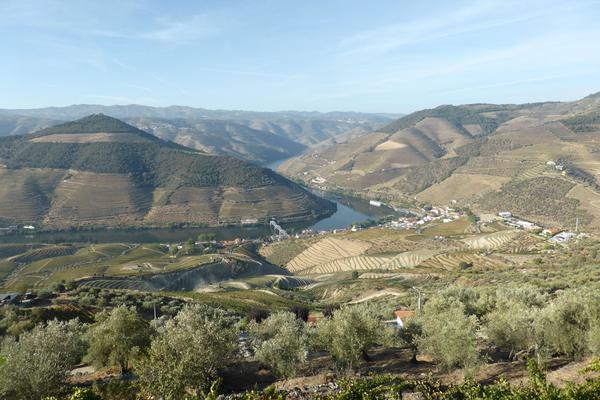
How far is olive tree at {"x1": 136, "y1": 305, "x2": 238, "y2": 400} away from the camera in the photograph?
60.5ft

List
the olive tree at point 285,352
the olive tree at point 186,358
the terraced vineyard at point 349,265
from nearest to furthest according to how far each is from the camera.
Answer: the olive tree at point 186,358, the olive tree at point 285,352, the terraced vineyard at point 349,265

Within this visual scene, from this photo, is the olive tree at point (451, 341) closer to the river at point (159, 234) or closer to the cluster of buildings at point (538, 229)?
the cluster of buildings at point (538, 229)

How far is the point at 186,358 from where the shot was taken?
19.2 meters

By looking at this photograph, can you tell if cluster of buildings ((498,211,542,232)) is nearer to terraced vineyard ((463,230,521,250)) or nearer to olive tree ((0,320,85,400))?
terraced vineyard ((463,230,521,250))

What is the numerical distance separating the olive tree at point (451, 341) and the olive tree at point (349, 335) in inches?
111

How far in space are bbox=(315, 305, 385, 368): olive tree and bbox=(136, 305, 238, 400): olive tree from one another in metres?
5.35

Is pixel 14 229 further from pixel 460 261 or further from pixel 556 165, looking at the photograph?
pixel 556 165

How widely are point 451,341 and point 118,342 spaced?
61.1ft

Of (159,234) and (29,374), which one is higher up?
(29,374)

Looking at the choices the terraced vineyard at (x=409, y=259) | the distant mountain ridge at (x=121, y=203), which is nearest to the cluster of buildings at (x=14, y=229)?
the distant mountain ridge at (x=121, y=203)

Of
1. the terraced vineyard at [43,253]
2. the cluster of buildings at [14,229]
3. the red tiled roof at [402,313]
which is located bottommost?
the terraced vineyard at [43,253]

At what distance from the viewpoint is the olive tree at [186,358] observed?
60.5ft

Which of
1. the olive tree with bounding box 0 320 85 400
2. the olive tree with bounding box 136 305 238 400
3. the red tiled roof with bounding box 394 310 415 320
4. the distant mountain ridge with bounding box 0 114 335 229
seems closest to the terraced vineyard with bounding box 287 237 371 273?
the distant mountain ridge with bounding box 0 114 335 229

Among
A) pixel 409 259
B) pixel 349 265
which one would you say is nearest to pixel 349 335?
pixel 409 259
